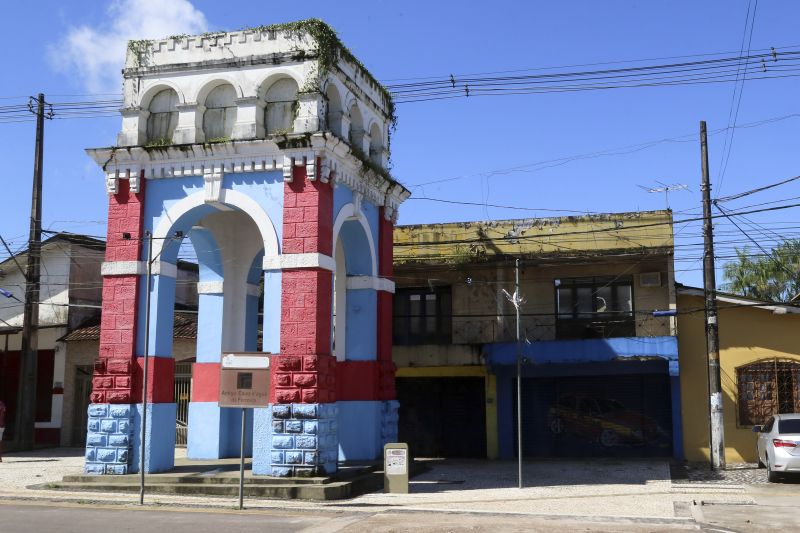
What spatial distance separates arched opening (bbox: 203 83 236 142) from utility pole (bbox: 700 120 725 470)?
1254cm

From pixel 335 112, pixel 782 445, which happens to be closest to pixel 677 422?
pixel 782 445

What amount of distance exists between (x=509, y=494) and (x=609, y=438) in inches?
390

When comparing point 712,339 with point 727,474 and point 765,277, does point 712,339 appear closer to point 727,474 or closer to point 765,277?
point 727,474

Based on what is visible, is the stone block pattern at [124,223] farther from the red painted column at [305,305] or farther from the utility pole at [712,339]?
the utility pole at [712,339]

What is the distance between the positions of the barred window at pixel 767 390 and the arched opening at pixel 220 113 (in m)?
15.9

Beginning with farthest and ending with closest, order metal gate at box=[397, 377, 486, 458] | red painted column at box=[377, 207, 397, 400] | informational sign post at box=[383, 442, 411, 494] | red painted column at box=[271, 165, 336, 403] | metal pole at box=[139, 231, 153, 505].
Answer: metal gate at box=[397, 377, 486, 458]
red painted column at box=[377, 207, 397, 400]
informational sign post at box=[383, 442, 411, 494]
red painted column at box=[271, 165, 336, 403]
metal pole at box=[139, 231, 153, 505]

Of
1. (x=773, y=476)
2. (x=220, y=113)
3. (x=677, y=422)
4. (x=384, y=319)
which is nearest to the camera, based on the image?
(x=220, y=113)

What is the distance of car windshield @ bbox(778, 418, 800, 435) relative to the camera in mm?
19281

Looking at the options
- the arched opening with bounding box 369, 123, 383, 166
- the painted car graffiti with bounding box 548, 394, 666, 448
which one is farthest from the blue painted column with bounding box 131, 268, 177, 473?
the painted car graffiti with bounding box 548, 394, 666, 448

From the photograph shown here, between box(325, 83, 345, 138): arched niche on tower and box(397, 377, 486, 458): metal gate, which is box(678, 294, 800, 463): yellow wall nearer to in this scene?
box(397, 377, 486, 458): metal gate

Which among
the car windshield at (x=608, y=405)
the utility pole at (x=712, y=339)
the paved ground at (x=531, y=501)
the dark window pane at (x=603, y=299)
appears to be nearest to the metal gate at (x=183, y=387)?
the paved ground at (x=531, y=501)

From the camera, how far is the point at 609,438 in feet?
84.7

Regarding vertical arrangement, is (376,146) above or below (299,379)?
above

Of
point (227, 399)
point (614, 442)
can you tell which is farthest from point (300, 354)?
point (614, 442)
